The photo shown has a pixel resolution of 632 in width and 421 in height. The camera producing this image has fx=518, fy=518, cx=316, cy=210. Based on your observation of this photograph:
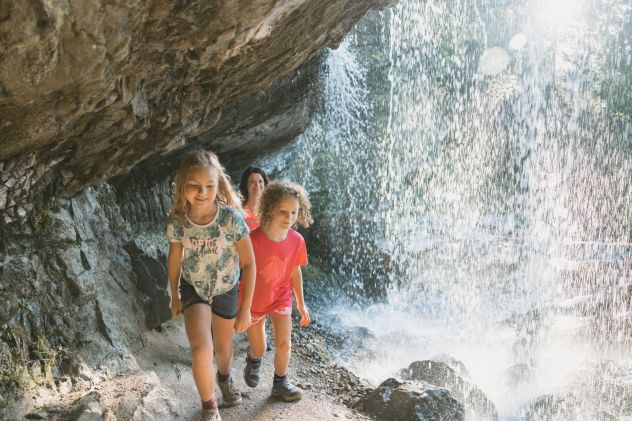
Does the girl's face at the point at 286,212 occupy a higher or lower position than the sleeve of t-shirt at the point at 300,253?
higher

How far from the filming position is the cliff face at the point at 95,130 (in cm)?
264

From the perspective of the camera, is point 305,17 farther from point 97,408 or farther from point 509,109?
point 509,109

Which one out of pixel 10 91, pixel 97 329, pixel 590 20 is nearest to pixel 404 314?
pixel 97 329

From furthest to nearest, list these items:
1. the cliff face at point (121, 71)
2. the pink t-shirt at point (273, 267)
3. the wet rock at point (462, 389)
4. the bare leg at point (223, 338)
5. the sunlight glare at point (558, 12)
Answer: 1. the sunlight glare at point (558, 12)
2. the wet rock at point (462, 389)
3. the pink t-shirt at point (273, 267)
4. the bare leg at point (223, 338)
5. the cliff face at point (121, 71)

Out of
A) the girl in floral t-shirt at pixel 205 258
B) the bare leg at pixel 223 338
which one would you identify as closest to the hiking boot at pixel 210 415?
the girl in floral t-shirt at pixel 205 258

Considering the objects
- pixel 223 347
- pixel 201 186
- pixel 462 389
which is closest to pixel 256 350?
pixel 223 347

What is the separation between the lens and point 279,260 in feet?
12.2

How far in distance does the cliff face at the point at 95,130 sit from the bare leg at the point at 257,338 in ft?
3.66

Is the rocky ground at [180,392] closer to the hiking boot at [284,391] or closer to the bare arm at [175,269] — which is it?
the hiking boot at [284,391]

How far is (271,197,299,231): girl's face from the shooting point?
3.61m

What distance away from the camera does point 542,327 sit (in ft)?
28.7

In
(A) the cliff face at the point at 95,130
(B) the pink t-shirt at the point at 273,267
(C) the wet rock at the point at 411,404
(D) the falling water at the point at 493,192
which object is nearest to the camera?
(A) the cliff face at the point at 95,130

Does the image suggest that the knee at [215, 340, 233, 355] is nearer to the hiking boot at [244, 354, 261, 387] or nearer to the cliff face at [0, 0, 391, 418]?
the hiking boot at [244, 354, 261, 387]

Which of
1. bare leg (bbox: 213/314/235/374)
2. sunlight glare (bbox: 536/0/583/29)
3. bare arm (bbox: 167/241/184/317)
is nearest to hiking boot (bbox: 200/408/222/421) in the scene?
bare leg (bbox: 213/314/235/374)
